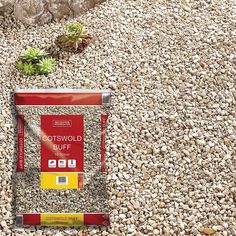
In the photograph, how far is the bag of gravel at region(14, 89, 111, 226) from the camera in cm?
916

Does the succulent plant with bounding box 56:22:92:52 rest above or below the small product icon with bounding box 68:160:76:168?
above

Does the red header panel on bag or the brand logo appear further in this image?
the red header panel on bag

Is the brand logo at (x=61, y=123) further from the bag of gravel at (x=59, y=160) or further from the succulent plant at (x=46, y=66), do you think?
the succulent plant at (x=46, y=66)

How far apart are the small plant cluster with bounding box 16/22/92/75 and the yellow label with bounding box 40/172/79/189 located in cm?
197

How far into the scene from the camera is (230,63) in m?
10.7

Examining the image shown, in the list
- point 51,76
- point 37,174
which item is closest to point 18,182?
point 37,174

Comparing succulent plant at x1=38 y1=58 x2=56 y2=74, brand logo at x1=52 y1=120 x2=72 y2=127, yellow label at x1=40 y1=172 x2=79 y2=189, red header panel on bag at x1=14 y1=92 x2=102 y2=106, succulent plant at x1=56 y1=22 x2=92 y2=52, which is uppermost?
succulent plant at x1=56 y1=22 x2=92 y2=52

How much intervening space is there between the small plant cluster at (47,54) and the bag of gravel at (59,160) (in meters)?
1.18

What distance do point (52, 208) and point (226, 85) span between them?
3238mm

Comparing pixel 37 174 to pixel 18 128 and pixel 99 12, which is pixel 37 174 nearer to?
pixel 18 128

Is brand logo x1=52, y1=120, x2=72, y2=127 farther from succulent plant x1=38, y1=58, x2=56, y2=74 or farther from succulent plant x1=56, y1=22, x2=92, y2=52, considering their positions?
succulent plant x1=56, y1=22, x2=92, y2=52

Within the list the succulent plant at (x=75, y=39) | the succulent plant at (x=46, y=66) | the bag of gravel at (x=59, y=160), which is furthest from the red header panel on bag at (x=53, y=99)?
the succulent plant at (x=75, y=39)

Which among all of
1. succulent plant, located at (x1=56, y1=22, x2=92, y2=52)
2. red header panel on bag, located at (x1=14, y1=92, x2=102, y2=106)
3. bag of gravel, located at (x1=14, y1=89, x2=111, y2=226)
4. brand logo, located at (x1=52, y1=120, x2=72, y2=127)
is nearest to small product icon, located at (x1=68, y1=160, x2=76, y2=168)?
bag of gravel, located at (x1=14, y1=89, x2=111, y2=226)

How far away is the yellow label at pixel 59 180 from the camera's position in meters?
9.23
